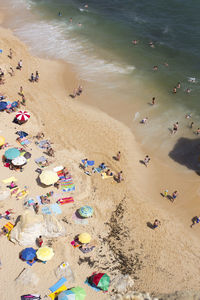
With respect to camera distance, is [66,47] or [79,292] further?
[66,47]

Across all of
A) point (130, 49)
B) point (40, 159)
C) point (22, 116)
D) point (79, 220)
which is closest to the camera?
point (79, 220)

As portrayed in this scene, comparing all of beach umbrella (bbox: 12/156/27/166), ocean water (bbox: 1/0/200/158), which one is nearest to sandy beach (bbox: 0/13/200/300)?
beach umbrella (bbox: 12/156/27/166)

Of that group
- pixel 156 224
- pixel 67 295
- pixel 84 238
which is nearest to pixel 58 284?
pixel 67 295

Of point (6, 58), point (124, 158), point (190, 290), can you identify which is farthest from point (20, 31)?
point (190, 290)

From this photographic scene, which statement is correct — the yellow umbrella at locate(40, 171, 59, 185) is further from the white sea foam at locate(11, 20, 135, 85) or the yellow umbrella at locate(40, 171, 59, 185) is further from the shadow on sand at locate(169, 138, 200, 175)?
the white sea foam at locate(11, 20, 135, 85)

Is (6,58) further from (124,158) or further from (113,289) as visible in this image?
(113,289)

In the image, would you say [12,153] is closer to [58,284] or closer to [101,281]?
[58,284]

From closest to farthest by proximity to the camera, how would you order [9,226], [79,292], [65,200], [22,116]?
[79,292] → [9,226] → [65,200] → [22,116]
